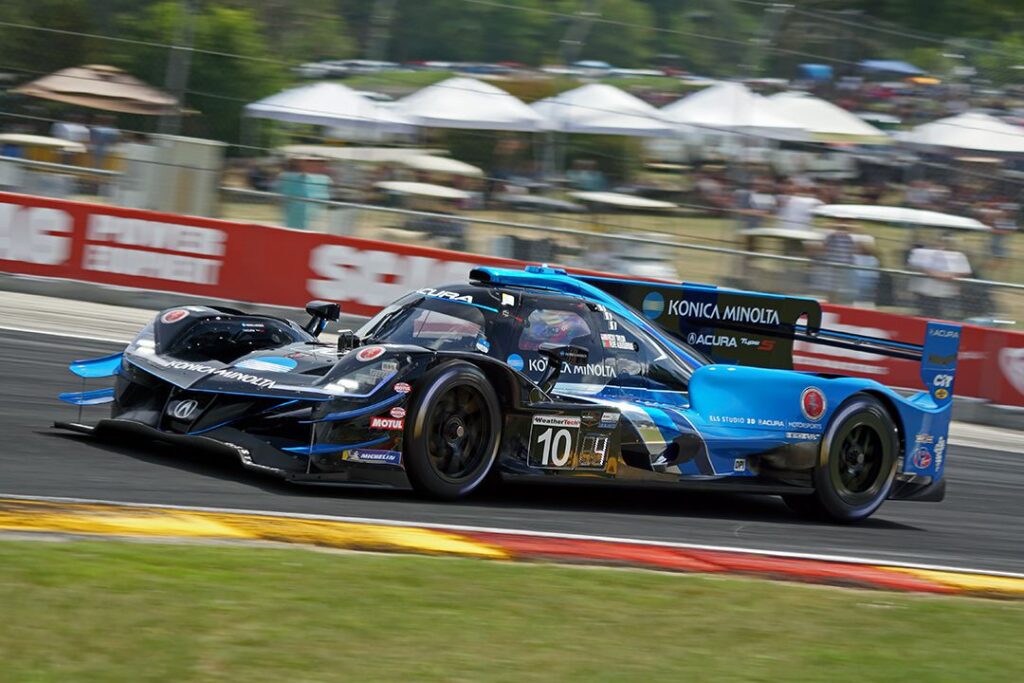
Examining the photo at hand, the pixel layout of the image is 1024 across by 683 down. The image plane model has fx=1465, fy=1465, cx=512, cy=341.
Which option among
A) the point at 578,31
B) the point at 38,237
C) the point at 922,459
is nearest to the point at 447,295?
the point at 922,459

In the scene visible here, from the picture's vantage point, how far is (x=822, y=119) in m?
18.0

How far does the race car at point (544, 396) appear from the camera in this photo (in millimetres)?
6906

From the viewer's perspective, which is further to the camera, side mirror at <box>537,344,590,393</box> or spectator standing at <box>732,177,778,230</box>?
spectator standing at <box>732,177,778,230</box>

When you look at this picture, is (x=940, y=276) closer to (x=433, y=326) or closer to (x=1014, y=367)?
(x=1014, y=367)

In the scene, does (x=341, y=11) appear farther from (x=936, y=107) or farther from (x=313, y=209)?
(x=936, y=107)

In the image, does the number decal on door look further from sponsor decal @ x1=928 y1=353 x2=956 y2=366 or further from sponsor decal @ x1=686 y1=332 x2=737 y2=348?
sponsor decal @ x1=928 y1=353 x2=956 y2=366

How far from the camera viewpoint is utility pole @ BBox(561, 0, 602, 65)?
17797 millimetres

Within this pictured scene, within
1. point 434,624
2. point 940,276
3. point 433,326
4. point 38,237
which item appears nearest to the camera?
point 434,624

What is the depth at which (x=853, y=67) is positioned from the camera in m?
18.4

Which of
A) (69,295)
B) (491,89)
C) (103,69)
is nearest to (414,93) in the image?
(491,89)

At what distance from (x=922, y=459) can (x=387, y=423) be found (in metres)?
3.63

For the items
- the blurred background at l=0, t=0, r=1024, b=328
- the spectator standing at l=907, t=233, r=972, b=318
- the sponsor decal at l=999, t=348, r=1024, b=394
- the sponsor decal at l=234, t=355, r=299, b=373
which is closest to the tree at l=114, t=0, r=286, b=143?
the blurred background at l=0, t=0, r=1024, b=328

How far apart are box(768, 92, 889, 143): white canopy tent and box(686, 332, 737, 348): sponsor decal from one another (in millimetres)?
9586

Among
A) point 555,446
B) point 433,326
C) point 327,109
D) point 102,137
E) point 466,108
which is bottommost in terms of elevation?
point 555,446
